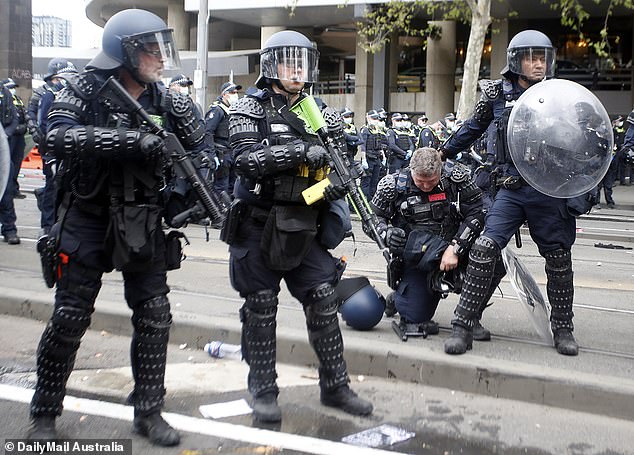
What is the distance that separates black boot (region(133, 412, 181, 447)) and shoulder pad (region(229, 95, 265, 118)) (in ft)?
4.99

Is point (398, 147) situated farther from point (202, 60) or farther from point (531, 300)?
point (531, 300)

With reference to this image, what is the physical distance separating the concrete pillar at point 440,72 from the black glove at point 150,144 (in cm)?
2577

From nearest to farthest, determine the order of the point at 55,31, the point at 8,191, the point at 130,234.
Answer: the point at 130,234, the point at 8,191, the point at 55,31

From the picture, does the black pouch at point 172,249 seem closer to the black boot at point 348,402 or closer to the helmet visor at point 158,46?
the helmet visor at point 158,46

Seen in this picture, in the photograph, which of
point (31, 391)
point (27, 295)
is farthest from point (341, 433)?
point (27, 295)

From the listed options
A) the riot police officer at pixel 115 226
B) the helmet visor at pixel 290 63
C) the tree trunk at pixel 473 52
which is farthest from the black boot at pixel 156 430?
the tree trunk at pixel 473 52

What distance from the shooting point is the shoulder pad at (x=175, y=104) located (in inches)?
155

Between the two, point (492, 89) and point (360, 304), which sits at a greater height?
point (492, 89)

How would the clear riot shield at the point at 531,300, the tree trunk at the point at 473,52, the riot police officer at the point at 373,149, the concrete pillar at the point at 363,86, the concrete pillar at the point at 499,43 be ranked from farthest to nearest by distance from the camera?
1. the concrete pillar at the point at 363,86
2. the concrete pillar at the point at 499,43
3. the tree trunk at the point at 473,52
4. the riot police officer at the point at 373,149
5. the clear riot shield at the point at 531,300

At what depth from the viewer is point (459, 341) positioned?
501 centimetres

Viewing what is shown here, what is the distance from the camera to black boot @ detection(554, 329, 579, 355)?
5062 millimetres

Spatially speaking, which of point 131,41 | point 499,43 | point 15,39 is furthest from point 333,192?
point 499,43

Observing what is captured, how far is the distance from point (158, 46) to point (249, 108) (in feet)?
1.89

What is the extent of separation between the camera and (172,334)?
561 centimetres
